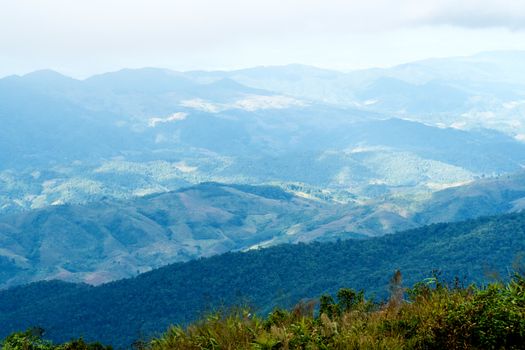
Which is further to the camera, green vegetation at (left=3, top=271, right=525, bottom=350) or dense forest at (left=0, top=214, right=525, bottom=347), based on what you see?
dense forest at (left=0, top=214, right=525, bottom=347)

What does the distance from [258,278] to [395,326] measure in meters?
162

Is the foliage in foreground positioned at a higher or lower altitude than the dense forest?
higher

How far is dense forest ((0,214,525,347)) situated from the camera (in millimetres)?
153250

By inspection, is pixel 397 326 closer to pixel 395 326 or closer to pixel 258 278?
pixel 395 326

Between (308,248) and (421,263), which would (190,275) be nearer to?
(308,248)

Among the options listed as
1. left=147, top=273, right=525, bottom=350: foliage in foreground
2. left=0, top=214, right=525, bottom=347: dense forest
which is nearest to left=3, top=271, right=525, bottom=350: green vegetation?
left=147, top=273, right=525, bottom=350: foliage in foreground

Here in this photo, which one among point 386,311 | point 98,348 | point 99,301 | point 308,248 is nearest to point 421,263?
point 308,248

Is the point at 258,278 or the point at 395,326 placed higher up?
the point at 395,326

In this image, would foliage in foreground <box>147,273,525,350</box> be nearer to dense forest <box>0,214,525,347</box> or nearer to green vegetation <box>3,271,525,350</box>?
green vegetation <box>3,271,525,350</box>

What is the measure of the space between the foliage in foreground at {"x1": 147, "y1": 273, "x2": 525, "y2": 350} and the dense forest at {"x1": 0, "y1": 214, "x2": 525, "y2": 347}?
12300 cm

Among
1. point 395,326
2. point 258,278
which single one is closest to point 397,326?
point 395,326

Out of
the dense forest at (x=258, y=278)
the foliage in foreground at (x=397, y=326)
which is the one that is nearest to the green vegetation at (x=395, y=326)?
the foliage in foreground at (x=397, y=326)

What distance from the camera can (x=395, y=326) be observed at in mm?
14609

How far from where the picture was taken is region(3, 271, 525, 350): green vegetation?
13.4 metres
